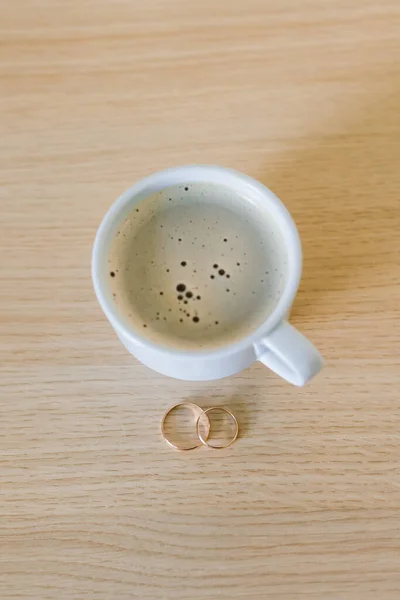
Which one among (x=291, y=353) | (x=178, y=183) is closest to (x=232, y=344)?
(x=291, y=353)

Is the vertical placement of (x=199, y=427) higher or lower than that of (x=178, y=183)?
lower

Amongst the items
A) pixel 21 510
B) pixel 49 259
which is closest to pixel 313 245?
pixel 49 259

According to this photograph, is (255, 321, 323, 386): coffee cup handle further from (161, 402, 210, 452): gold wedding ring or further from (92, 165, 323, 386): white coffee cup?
(161, 402, 210, 452): gold wedding ring

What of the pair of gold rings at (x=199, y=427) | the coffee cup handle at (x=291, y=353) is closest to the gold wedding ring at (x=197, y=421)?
the pair of gold rings at (x=199, y=427)

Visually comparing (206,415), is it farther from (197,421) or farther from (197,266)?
(197,266)

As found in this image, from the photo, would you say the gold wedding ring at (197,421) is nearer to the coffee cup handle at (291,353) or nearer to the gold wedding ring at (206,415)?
the gold wedding ring at (206,415)

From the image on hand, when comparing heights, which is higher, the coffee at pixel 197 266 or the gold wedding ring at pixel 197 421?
the coffee at pixel 197 266
